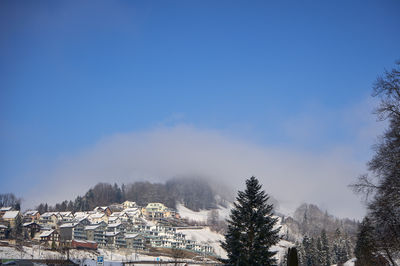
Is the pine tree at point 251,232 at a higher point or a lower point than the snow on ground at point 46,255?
higher

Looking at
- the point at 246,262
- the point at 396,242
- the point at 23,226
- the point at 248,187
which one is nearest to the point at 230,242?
the point at 246,262

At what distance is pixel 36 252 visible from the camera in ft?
320

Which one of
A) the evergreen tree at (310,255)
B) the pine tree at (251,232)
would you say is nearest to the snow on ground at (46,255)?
the evergreen tree at (310,255)

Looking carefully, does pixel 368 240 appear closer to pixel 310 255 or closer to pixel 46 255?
pixel 310 255

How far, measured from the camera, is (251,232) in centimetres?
2767

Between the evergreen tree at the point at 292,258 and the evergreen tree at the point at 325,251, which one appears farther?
the evergreen tree at the point at 325,251

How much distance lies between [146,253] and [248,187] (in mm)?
108675

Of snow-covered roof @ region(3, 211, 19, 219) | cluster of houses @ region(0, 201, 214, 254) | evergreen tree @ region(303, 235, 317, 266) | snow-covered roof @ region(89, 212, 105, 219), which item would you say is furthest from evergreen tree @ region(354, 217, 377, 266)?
snow-covered roof @ region(89, 212, 105, 219)

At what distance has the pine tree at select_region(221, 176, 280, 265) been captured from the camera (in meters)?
26.6

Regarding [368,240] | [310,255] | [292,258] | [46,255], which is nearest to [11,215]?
[46,255]

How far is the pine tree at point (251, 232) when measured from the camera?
87.4 ft

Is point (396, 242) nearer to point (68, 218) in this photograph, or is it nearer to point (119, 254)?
point (119, 254)

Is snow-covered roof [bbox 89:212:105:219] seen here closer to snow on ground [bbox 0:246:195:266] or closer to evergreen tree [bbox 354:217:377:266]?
snow on ground [bbox 0:246:195:266]

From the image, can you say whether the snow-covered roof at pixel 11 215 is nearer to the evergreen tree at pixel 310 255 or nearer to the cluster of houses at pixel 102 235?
the cluster of houses at pixel 102 235
